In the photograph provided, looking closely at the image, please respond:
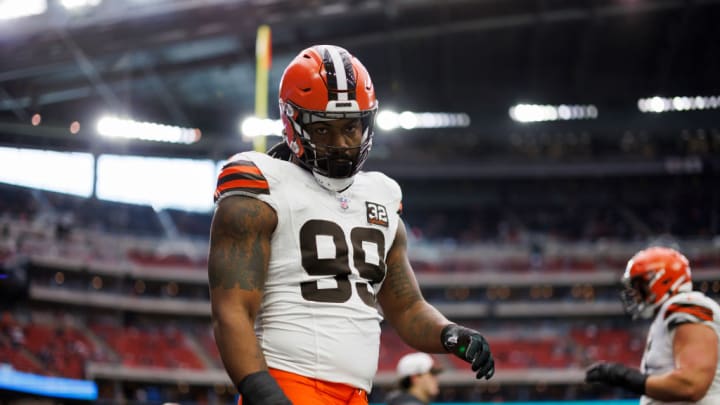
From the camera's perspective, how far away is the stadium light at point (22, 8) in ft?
77.6

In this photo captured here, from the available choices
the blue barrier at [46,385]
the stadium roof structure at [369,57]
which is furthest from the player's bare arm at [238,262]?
the stadium roof structure at [369,57]

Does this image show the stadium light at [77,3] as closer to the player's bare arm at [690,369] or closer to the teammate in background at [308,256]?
the player's bare arm at [690,369]

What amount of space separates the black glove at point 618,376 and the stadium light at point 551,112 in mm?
30918

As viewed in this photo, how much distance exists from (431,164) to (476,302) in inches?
263

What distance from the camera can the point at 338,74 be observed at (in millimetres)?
2578

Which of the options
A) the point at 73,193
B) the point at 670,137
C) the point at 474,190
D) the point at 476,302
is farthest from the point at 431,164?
the point at 73,193

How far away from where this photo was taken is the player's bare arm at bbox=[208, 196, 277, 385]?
2.34 metres

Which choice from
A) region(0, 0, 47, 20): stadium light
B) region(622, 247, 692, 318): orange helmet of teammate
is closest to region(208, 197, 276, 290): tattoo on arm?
region(622, 247, 692, 318): orange helmet of teammate

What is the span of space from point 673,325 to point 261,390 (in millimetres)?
2856

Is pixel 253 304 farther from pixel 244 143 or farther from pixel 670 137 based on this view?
pixel 670 137

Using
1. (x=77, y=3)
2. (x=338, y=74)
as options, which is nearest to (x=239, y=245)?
(x=338, y=74)

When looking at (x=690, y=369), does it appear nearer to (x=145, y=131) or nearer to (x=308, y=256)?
(x=308, y=256)

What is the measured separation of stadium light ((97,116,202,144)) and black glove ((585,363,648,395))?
1160 inches

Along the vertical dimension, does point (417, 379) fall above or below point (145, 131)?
below
